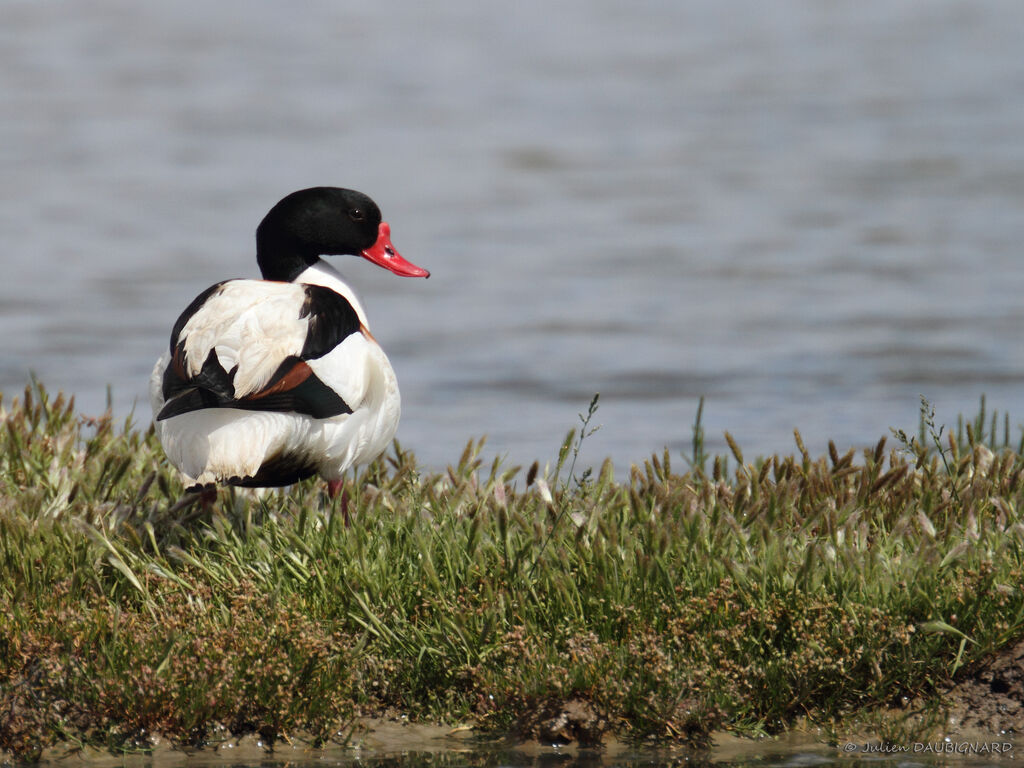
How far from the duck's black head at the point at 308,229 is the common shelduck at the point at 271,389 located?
0.83 m

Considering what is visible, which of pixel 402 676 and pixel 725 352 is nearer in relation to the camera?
pixel 402 676

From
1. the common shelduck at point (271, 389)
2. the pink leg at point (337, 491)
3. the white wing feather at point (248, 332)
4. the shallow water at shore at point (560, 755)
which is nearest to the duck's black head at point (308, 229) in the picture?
the common shelduck at point (271, 389)

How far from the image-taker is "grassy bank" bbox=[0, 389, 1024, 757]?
14.7 ft

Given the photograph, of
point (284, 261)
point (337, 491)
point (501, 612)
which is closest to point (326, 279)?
point (284, 261)

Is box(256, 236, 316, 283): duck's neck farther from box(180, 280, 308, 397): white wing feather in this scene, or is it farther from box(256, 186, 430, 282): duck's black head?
box(180, 280, 308, 397): white wing feather

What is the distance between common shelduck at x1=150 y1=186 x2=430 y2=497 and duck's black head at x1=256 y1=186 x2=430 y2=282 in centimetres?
83

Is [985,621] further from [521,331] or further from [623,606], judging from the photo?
[521,331]

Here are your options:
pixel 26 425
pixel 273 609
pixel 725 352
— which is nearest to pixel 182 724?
pixel 273 609

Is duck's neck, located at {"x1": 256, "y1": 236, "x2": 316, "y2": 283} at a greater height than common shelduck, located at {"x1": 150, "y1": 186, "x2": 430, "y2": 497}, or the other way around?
duck's neck, located at {"x1": 256, "y1": 236, "x2": 316, "y2": 283}

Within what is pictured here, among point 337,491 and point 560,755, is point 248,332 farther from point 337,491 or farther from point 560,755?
point 560,755

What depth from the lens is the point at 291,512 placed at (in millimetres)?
5684

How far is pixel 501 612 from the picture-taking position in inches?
187

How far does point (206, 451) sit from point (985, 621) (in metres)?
2.60

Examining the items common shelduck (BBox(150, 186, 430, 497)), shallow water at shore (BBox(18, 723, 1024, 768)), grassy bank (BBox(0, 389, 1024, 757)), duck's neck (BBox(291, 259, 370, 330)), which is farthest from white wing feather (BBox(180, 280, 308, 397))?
shallow water at shore (BBox(18, 723, 1024, 768))
